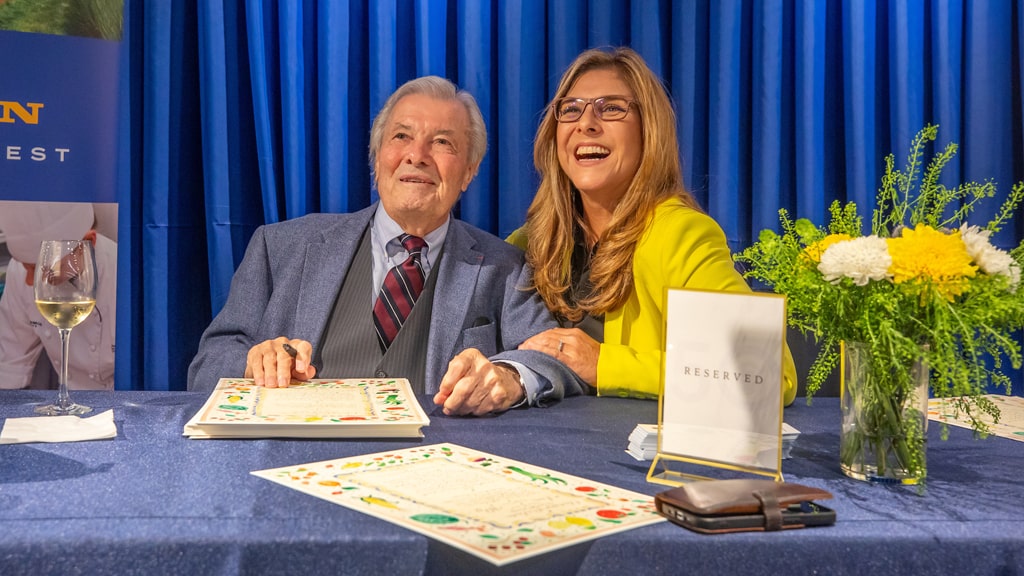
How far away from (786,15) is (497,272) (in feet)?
4.52

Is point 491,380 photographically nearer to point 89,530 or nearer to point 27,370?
point 89,530

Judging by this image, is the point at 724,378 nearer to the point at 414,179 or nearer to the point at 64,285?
the point at 64,285

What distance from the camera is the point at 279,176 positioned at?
264 centimetres

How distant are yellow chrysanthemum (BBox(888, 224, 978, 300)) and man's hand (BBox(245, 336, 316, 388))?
1016 millimetres

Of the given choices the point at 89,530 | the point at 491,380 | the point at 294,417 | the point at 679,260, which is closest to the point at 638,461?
the point at 491,380

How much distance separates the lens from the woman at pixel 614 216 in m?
2.05

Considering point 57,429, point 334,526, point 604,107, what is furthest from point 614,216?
→ point 334,526

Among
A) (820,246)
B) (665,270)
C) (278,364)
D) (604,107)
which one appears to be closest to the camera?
(820,246)

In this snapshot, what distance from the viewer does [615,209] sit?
2.25 meters

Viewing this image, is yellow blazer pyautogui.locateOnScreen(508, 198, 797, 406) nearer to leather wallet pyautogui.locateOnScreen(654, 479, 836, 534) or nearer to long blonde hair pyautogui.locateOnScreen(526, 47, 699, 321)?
long blonde hair pyautogui.locateOnScreen(526, 47, 699, 321)

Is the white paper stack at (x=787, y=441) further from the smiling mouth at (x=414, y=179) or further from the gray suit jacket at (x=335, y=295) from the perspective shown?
the smiling mouth at (x=414, y=179)

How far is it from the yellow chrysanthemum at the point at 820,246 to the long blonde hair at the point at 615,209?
99 centimetres

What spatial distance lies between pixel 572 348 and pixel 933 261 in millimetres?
905

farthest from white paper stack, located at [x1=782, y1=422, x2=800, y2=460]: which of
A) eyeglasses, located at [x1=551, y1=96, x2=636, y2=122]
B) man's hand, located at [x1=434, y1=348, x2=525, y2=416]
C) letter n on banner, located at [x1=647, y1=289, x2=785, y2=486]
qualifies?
eyeglasses, located at [x1=551, y1=96, x2=636, y2=122]
